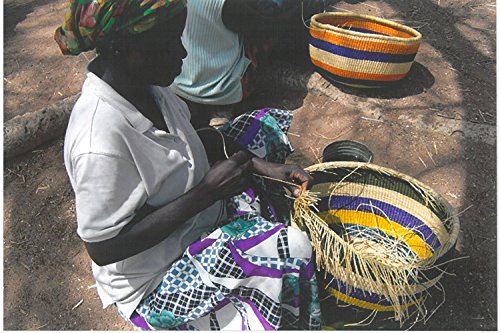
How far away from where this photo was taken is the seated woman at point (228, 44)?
294 centimetres

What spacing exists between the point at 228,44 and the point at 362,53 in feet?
2.89

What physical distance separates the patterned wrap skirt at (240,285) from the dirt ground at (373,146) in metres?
0.38

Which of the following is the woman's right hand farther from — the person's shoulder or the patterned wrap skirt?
the person's shoulder

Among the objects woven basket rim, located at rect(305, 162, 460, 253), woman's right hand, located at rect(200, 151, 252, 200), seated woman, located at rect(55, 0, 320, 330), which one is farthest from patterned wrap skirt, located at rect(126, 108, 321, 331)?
woven basket rim, located at rect(305, 162, 460, 253)

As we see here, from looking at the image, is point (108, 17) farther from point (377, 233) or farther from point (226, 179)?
point (377, 233)

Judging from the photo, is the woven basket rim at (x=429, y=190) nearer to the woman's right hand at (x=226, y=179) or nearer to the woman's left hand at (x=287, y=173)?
the woman's left hand at (x=287, y=173)

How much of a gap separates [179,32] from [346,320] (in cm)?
131

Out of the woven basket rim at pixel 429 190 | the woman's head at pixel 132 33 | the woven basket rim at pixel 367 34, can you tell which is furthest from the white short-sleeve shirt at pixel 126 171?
the woven basket rim at pixel 367 34

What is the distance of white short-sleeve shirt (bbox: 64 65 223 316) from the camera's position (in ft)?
4.74

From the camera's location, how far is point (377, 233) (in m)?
2.47

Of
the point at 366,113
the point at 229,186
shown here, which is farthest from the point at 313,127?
the point at 229,186

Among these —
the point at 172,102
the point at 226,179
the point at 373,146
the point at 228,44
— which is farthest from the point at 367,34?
the point at 226,179

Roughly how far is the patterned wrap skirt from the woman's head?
600 mm

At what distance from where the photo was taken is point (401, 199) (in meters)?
2.34
